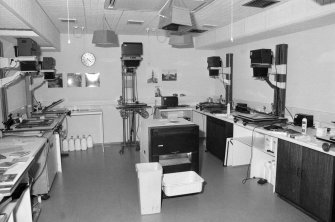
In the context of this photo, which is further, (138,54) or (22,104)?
(138,54)

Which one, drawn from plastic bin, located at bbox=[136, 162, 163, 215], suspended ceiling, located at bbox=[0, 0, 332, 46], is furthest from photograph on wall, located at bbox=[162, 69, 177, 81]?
plastic bin, located at bbox=[136, 162, 163, 215]

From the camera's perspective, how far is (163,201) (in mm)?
3512

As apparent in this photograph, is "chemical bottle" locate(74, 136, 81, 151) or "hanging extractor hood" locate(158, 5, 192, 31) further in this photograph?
"chemical bottle" locate(74, 136, 81, 151)

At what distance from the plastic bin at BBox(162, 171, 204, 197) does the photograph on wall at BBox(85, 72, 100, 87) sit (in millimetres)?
3563

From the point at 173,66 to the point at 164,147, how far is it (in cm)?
353

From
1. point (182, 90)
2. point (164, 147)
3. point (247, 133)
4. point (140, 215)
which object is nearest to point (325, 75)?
point (247, 133)

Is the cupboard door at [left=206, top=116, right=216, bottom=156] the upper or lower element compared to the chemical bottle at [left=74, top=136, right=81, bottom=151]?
upper

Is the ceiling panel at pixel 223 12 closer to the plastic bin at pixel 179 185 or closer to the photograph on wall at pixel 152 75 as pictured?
the photograph on wall at pixel 152 75

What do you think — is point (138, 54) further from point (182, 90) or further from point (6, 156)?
point (6, 156)

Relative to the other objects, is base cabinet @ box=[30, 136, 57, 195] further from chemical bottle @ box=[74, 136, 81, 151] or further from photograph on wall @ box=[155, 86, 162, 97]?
photograph on wall @ box=[155, 86, 162, 97]

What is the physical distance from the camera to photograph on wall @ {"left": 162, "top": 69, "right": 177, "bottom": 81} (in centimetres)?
674

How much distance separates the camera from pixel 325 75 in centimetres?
388

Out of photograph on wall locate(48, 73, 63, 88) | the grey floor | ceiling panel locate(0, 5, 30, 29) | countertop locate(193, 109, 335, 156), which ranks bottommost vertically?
the grey floor

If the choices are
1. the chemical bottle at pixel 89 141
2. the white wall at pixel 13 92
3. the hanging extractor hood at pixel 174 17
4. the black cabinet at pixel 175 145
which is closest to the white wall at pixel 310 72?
the black cabinet at pixel 175 145
